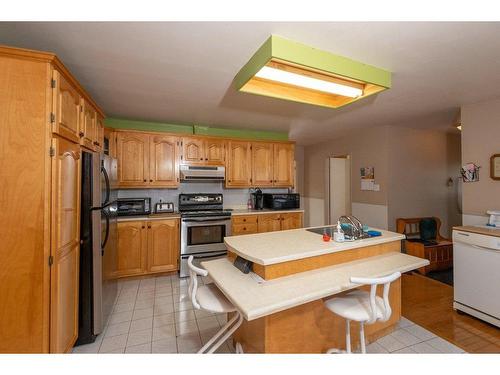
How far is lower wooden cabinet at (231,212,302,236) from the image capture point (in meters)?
3.77

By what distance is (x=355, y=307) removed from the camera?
150 cm

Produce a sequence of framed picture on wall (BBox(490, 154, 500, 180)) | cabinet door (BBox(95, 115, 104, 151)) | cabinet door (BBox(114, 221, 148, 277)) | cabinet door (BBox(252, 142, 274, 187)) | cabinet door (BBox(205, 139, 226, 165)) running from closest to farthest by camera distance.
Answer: cabinet door (BBox(95, 115, 104, 151)) → framed picture on wall (BBox(490, 154, 500, 180)) → cabinet door (BBox(114, 221, 148, 277)) → cabinet door (BBox(205, 139, 226, 165)) → cabinet door (BBox(252, 142, 274, 187))

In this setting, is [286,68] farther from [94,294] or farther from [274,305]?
[94,294]

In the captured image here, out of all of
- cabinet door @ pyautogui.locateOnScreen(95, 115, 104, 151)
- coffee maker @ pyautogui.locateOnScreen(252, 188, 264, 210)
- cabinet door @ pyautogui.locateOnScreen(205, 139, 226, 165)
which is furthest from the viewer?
coffee maker @ pyautogui.locateOnScreen(252, 188, 264, 210)

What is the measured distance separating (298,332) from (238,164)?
2919 mm

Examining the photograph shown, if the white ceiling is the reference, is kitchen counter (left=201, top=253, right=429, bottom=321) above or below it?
below

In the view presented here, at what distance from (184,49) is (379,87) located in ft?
5.39

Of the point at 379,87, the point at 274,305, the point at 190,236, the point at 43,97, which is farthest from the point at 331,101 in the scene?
the point at 190,236

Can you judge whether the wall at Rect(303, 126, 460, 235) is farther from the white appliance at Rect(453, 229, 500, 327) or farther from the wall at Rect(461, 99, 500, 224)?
the white appliance at Rect(453, 229, 500, 327)

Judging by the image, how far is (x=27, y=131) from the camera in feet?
4.50

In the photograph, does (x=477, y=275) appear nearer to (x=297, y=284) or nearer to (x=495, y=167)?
(x=495, y=167)

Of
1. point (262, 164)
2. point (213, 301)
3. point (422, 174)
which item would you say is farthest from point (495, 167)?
point (213, 301)

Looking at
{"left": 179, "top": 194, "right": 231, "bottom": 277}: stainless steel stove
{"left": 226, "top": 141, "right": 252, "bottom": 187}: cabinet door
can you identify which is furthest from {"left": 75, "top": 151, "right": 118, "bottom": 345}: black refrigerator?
{"left": 226, "top": 141, "right": 252, "bottom": 187}: cabinet door

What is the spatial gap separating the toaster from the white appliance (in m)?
3.74
